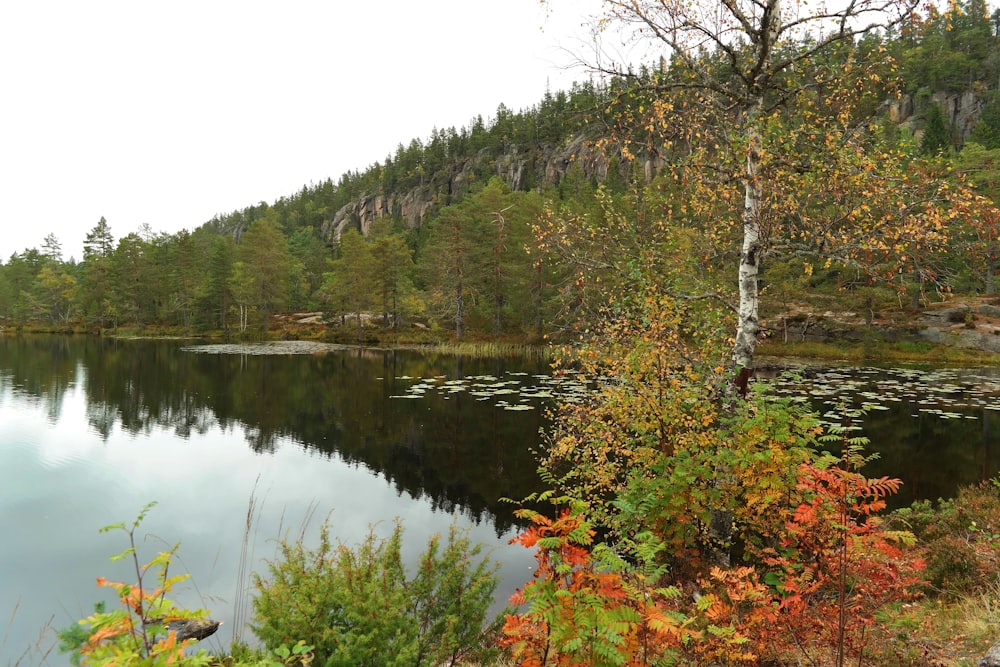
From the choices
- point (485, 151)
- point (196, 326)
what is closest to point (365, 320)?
point (196, 326)

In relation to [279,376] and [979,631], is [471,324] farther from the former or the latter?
[979,631]

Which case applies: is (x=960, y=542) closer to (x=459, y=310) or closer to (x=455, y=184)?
(x=459, y=310)

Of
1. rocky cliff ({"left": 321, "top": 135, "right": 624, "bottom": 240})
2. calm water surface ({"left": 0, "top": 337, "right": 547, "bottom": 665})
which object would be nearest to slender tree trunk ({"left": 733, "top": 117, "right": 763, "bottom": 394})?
calm water surface ({"left": 0, "top": 337, "right": 547, "bottom": 665})

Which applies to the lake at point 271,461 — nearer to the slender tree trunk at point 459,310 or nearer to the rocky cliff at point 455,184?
the slender tree trunk at point 459,310

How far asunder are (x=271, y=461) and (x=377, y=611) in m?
12.4

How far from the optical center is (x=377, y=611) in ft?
14.2

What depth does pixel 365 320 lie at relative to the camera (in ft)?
213

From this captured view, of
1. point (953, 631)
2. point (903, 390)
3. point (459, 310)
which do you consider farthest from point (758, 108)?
point (459, 310)

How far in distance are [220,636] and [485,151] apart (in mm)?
126081

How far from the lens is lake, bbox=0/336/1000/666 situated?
9211mm

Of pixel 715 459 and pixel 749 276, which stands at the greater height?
pixel 749 276

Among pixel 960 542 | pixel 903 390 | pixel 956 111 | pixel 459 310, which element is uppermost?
pixel 956 111

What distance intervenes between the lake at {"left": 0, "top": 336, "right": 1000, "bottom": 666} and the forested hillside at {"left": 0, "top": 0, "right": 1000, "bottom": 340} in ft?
16.7

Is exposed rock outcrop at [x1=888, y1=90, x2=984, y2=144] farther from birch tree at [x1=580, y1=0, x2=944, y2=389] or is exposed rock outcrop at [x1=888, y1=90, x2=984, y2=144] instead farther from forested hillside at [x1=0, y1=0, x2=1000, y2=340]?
birch tree at [x1=580, y1=0, x2=944, y2=389]
